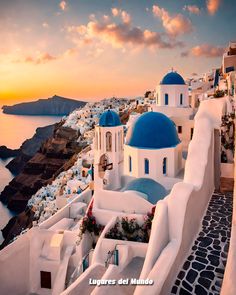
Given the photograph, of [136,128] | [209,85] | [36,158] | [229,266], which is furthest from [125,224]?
[36,158]

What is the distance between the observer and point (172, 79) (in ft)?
57.6

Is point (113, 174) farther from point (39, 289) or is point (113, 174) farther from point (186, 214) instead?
point (186, 214)

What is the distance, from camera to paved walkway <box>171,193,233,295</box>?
454 cm

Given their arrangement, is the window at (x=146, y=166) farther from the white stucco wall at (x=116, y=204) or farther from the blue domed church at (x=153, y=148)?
the white stucco wall at (x=116, y=204)

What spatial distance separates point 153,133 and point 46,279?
692cm

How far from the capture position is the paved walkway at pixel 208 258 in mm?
4535

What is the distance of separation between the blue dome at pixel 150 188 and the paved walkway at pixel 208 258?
178 inches

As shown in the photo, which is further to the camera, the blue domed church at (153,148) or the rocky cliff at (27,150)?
the rocky cliff at (27,150)

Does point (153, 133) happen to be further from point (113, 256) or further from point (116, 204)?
A: point (113, 256)

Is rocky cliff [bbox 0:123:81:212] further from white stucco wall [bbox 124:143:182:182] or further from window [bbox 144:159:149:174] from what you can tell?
window [bbox 144:159:149:174]

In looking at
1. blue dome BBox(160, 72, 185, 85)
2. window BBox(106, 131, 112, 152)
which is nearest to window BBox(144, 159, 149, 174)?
window BBox(106, 131, 112, 152)

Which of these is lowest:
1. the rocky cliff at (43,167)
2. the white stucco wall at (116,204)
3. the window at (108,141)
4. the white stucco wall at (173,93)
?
the rocky cliff at (43,167)

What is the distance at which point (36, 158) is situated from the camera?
61.7m

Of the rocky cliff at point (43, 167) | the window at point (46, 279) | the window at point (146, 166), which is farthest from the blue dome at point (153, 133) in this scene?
the rocky cliff at point (43, 167)
